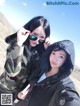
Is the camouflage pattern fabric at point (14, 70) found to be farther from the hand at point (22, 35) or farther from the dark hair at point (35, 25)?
the dark hair at point (35, 25)

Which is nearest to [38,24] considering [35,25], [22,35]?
[35,25]

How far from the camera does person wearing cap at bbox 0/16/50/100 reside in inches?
222

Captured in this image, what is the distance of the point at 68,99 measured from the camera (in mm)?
4641

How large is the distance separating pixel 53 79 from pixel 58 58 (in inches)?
13.2

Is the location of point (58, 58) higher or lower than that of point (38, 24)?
lower

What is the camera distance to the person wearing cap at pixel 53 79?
16.1 ft

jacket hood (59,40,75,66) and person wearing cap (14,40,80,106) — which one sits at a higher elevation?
jacket hood (59,40,75,66)

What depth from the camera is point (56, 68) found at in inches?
215

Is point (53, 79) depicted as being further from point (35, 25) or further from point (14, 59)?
point (35, 25)

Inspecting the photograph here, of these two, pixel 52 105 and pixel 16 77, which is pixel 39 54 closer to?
pixel 16 77

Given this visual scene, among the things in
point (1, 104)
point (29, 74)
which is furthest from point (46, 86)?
point (1, 104)

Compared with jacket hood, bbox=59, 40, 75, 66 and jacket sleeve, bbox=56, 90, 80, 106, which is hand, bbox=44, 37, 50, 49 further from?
jacket sleeve, bbox=56, 90, 80, 106

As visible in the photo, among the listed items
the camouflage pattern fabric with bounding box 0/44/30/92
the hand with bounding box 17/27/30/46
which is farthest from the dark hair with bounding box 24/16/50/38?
the camouflage pattern fabric with bounding box 0/44/30/92

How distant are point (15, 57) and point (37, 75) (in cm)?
45
